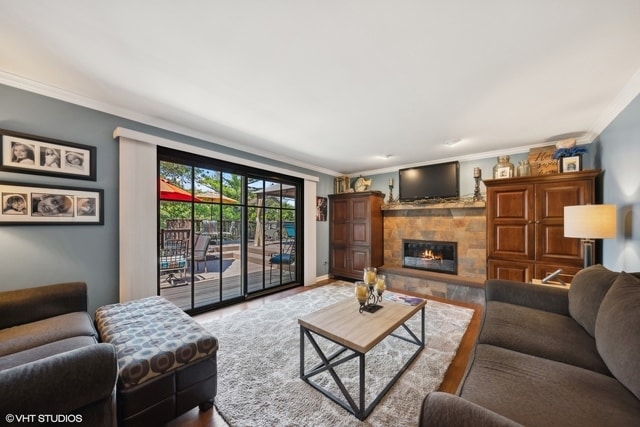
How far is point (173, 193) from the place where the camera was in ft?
9.96

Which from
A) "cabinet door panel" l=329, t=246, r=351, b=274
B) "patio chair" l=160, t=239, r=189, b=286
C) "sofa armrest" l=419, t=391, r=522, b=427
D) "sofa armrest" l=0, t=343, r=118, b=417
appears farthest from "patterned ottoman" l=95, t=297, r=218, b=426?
"cabinet door panel" l=329, t=246, r=351, b=274

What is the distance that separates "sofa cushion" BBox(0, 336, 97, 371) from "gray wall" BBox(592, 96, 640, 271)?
4155mm

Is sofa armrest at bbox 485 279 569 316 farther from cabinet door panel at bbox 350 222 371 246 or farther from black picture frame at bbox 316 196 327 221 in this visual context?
black picture frame at bbox 316 196 327 221

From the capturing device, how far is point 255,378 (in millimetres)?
1867

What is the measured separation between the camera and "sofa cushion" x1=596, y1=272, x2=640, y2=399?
38.1 inches

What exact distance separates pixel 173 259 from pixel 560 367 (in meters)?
3.65

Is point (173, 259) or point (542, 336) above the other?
point (173, 259)

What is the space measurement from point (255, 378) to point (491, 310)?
1.94m

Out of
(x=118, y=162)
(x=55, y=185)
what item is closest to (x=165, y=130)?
(x=118, y=162)

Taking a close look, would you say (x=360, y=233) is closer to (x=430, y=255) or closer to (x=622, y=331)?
(x=430, y=255)

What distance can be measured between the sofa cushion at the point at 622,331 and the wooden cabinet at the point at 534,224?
192 cm

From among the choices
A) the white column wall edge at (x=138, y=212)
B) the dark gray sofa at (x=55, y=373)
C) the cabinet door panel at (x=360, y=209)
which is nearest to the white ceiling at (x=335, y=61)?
the white column wall edge at (x=138, y=212)

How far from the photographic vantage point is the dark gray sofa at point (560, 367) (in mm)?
846

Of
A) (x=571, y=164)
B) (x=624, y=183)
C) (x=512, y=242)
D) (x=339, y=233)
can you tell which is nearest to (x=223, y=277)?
(x=339, y=233)
